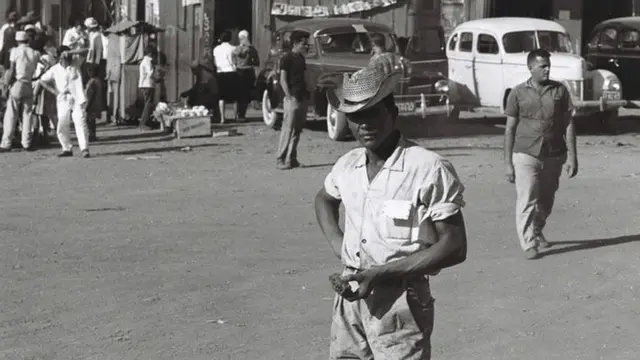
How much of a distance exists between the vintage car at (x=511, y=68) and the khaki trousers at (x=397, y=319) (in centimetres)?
1798

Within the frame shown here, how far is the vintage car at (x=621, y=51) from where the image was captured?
25594 mm

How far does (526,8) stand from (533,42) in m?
9.04

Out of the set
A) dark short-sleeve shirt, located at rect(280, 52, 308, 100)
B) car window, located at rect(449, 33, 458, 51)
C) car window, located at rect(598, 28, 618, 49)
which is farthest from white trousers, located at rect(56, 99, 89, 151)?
car window, located at rect(598, 28, 618, 49)

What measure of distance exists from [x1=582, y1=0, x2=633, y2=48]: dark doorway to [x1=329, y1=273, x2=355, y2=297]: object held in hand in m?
29.6

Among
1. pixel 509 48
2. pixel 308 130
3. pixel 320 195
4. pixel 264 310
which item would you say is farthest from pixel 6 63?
pixel 320 195

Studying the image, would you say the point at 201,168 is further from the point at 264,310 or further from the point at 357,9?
the point at 357,9

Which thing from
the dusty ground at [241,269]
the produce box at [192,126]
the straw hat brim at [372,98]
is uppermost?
the straw hat brim at [372,98]

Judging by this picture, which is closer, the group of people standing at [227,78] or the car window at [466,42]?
the group of people standing at [227,78]

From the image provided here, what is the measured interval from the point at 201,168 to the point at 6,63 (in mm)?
5292

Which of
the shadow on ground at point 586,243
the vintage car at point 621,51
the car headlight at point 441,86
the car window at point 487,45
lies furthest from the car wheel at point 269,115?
the shadow on ground at point 586,243

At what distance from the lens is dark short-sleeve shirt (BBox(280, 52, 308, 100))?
1681 cm

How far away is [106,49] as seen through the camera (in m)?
24.3

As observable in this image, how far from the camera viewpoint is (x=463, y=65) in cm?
2452

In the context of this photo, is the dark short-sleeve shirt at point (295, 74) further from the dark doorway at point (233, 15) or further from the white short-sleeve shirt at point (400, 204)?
the dark doorway at point (233, 15)
